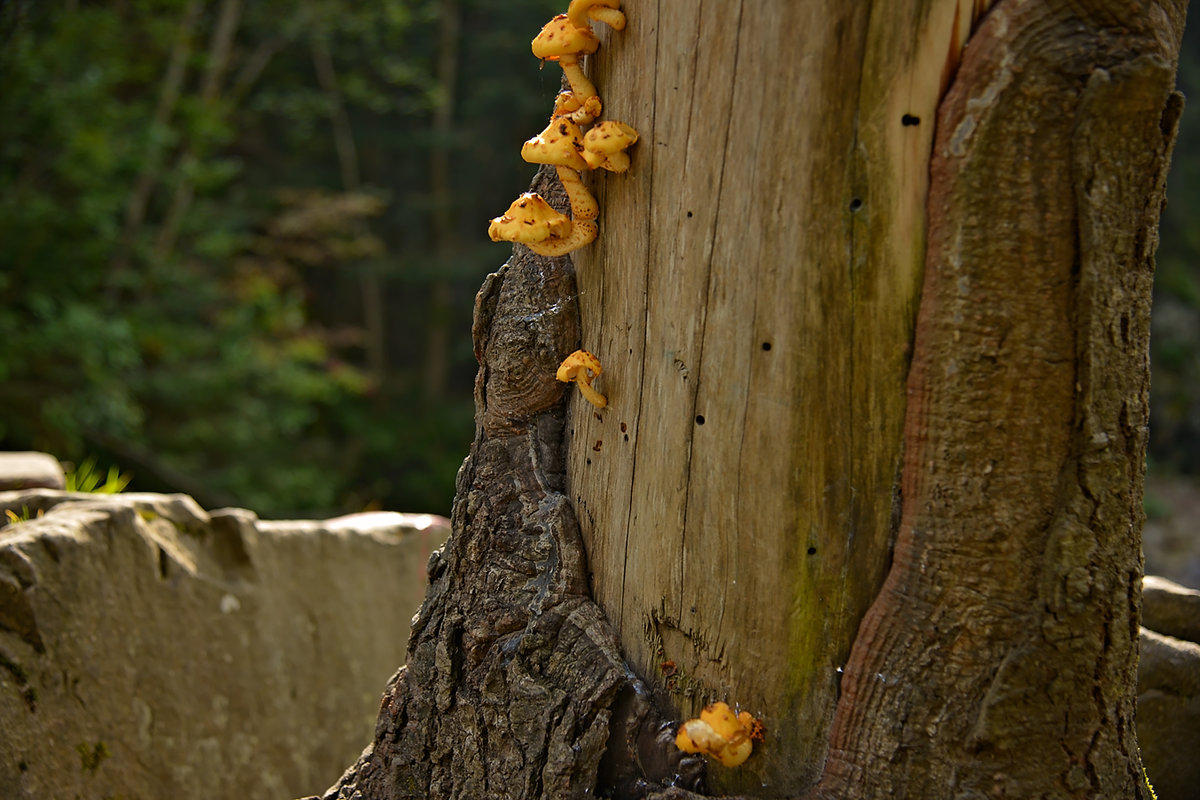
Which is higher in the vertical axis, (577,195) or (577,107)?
(577,107)

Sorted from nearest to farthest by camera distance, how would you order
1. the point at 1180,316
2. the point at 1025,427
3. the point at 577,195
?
the point at 1025,427, the point at 577,195, the point at 1180,316

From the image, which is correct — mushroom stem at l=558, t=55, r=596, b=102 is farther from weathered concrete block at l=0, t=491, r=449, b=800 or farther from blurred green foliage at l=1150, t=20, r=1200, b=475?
blurred green foliage at l=1150, t=20, r=1200, b=475

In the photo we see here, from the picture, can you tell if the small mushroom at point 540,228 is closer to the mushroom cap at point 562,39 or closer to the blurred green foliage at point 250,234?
the mushroom cap at point 562,39

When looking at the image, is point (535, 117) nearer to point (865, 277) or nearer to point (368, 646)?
point (368, 646)

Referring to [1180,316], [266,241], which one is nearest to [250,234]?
[266,241]

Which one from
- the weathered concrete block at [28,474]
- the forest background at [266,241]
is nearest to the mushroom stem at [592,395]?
the forest background at [266,241]

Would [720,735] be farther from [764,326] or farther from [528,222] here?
[528,222]

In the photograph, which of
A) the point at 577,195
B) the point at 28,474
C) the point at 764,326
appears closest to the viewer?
the point at 764,326
